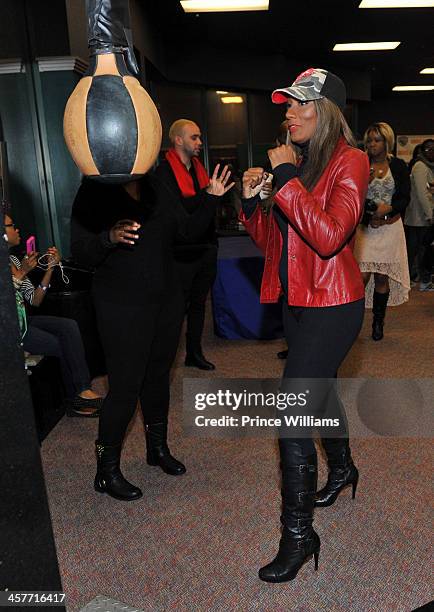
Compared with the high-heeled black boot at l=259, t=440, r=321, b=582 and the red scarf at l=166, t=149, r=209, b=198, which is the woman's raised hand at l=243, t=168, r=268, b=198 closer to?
the high-heeled black boot at l=259, t=440, r=321, b=582

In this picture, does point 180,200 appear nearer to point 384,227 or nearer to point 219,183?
point 219,183

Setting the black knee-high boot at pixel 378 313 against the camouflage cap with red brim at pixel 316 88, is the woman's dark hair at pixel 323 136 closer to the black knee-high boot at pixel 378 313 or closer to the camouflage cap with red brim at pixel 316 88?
the camouflage cap with red brim at pixel 316 88

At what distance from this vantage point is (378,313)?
4434 millimetres

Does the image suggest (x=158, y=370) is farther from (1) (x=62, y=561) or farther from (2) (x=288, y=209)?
→ (2) (x=288, y=209)

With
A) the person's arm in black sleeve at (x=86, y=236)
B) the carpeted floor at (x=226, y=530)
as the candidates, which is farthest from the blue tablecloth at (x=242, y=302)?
the person's arm in black sleeve at (x=86, y=236)

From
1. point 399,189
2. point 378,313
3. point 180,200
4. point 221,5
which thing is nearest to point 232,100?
point 221,5

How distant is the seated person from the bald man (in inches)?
30.5

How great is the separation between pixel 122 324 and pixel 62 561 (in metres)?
0.84

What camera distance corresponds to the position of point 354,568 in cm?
188

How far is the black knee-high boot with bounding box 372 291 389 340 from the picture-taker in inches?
173

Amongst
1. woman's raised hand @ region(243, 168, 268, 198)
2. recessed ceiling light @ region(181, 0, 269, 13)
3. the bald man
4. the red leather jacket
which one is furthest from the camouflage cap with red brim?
recessed ceiling light @ region(181, 0, 269, 13)

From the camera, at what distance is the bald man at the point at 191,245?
3.50 meters

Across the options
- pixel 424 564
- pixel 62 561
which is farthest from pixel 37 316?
pixel 424 564

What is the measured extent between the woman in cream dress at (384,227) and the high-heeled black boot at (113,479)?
2522 millimetres
